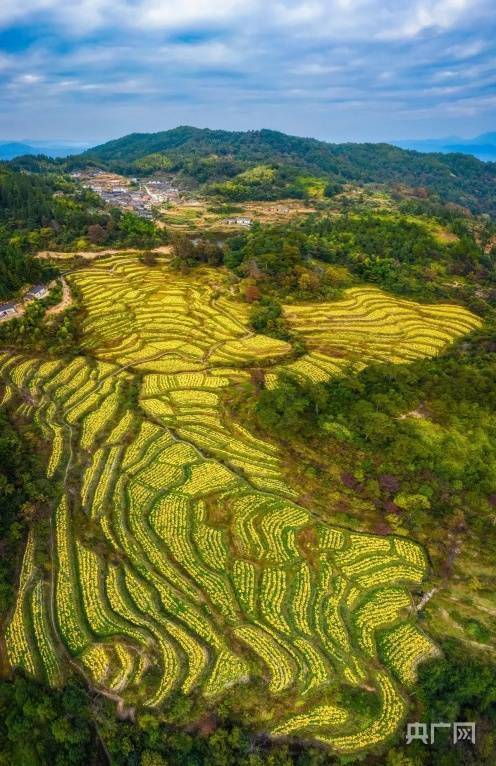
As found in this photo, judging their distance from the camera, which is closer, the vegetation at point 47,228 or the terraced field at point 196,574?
the terraced field at point 196,574

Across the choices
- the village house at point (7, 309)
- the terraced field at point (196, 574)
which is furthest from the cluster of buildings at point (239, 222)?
the terraced field at point (196, 574)

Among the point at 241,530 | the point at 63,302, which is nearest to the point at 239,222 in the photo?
the point at 63,302

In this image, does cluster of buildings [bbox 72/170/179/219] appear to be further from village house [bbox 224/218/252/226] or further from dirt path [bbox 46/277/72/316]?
dirt path [bbox 46/277/72/316]

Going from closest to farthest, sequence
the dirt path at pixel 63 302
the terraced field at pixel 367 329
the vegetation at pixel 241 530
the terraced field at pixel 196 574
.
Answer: the vegetation at pixel 241 530, the terraced field at pixel 196 574, the terraced field at pixel 367 329, the dirt path at pixel 63 302

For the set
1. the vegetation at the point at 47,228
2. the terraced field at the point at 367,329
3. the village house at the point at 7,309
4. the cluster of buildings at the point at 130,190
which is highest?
the cluster of buildings at the point at 130,190

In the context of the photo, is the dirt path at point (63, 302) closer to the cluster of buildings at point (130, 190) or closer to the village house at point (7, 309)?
the village house at point (7, 309)

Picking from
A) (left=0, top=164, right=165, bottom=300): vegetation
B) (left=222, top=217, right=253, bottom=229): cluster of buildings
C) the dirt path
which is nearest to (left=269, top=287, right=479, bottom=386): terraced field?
the dirt path

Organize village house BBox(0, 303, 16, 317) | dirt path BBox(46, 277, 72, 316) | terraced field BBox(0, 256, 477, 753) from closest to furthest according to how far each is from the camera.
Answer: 1. terraced field BBox(0, 256, 477, 753)
2. village house BBox(0, 303, 16, 317)
3. dirt path BBox(46, 277, 72, 316)
